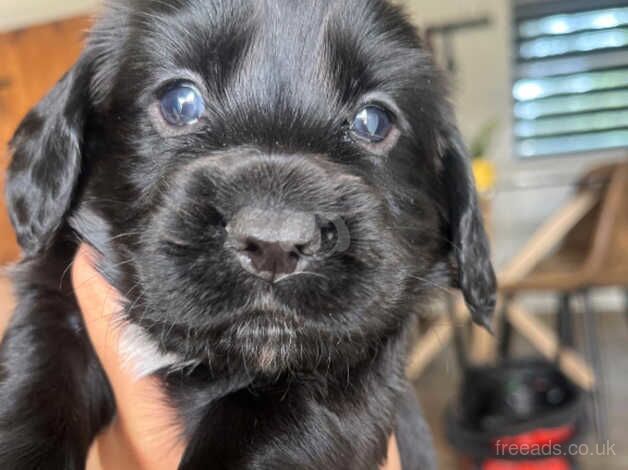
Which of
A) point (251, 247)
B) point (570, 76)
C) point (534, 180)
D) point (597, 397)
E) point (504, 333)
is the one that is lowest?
point (597, 397)

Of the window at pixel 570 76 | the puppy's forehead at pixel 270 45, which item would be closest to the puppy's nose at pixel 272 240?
the puppy's forehead at pixel 270 45

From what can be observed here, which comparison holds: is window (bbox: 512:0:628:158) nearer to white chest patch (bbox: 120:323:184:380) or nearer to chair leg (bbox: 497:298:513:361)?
chair leg (bbox: 497:298:513:361)

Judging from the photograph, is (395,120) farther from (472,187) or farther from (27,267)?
(27,267)

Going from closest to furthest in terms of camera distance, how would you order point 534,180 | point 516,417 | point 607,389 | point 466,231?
point 466,231
point 516,417
point 607,389
point 534,180

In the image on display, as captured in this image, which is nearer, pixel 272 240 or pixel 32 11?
pixel 272 240

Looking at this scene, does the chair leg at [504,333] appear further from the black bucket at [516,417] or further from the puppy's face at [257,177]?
the puppy's face at [257,177]

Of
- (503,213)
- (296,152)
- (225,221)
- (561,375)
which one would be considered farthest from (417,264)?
(503,213)

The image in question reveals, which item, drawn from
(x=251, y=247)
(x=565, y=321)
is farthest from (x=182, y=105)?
(x=565, y=321)

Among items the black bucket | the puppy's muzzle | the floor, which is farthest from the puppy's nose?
the floor

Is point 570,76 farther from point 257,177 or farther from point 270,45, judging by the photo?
point 257,177
